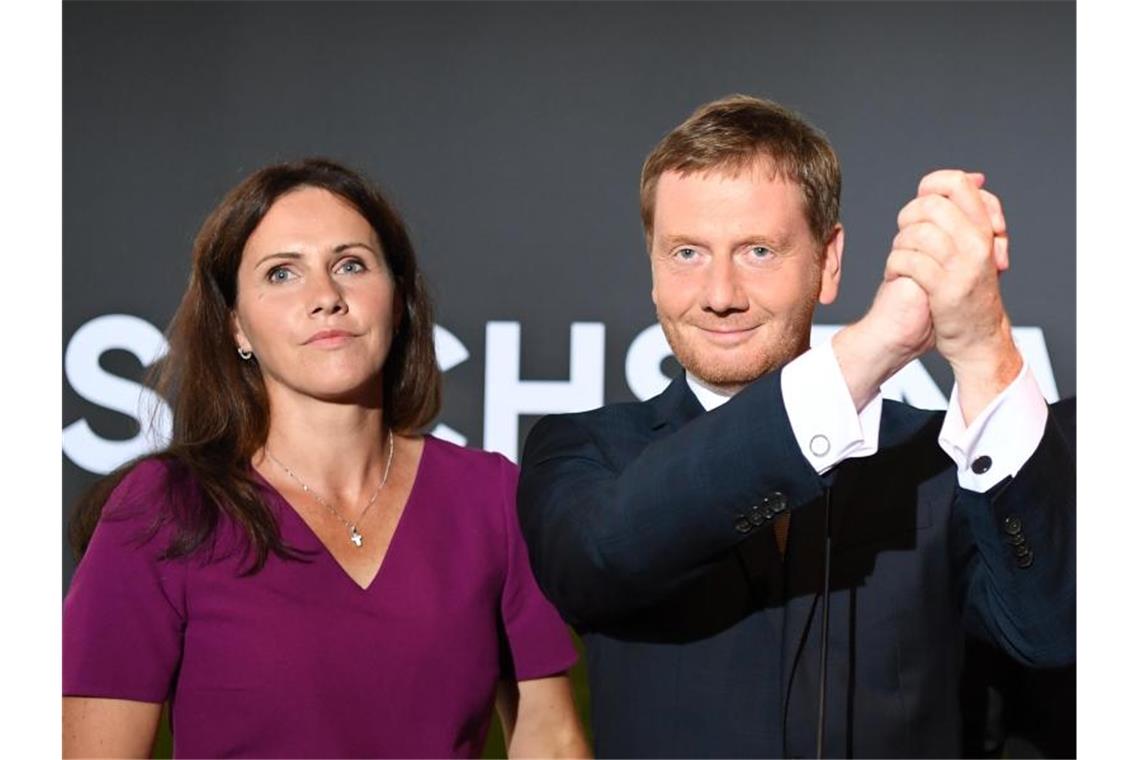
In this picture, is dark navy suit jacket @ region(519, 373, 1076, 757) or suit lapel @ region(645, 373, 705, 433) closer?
dark navy suit jacket @ region(519, 373, 1076, 757)

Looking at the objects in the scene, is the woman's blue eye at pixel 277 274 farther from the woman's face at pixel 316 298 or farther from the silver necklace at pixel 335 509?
the silver necklace at pixel 335 509

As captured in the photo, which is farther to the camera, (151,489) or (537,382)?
(537,382)

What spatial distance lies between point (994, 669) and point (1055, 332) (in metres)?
1.76

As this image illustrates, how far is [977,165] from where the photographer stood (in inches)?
137

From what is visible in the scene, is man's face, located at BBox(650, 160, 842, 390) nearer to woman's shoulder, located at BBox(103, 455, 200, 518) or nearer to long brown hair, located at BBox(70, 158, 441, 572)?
long brown hair, located at BBox(70, 158, 441, 572)

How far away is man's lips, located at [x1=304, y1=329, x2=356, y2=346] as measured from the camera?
1.99m

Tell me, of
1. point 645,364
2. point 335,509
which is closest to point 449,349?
point 645,364

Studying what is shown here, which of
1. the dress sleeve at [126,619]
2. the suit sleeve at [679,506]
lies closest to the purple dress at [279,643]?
the dress sleeve at [126,619]

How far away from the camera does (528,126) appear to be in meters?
3.53

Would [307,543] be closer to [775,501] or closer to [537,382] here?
[775,501]

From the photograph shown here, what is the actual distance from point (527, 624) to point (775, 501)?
672mm

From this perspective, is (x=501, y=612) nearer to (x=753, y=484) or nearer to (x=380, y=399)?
(x=380, y=399)

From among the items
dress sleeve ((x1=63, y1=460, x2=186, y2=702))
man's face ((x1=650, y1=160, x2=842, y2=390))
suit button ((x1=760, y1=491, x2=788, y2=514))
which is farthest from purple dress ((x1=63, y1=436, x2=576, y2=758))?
suit button ((x1=760, y1=491, x2=788, y2=514))

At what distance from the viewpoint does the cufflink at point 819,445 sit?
1.48m
